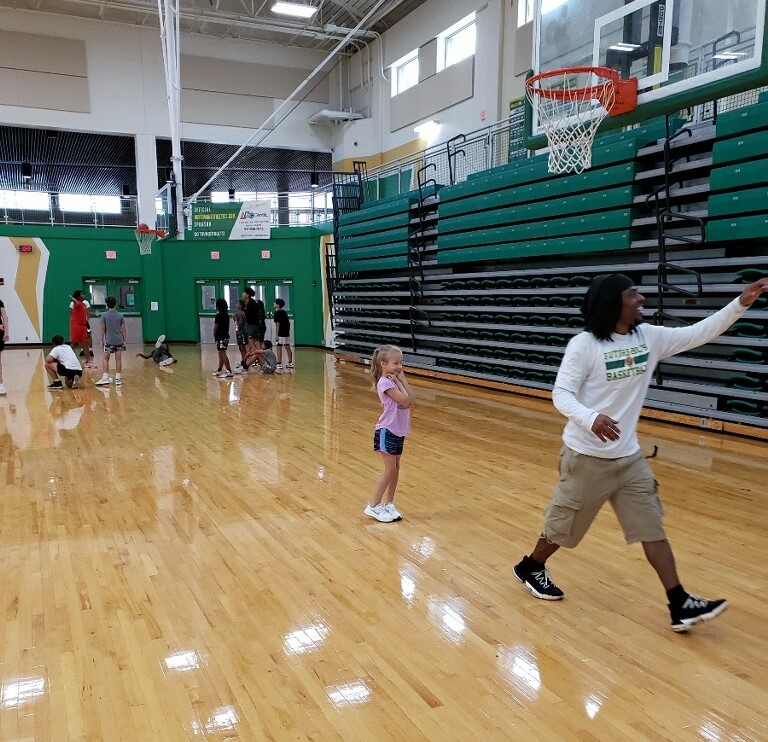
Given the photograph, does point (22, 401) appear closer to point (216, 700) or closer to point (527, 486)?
point (527, 486)

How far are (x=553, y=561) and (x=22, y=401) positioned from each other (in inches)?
345

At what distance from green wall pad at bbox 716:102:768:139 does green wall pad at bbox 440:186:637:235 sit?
127cm

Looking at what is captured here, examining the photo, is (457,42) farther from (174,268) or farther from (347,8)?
(174,268)

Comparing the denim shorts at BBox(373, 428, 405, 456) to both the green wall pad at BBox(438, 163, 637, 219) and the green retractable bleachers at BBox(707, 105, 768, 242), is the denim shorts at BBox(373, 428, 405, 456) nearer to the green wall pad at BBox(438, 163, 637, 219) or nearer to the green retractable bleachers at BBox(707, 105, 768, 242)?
the green retractable bleachers at BBox(707, 105, 768, 242)

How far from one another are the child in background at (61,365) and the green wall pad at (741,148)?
397 inches

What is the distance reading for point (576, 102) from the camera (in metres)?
6.58

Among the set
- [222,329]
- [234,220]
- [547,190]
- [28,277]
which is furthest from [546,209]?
[28,277]

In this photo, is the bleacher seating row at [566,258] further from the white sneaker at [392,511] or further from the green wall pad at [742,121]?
the white sneaker at [392,511]

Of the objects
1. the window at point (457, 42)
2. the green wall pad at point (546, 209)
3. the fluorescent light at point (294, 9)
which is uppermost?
the fluorescent light at point (294, 9)

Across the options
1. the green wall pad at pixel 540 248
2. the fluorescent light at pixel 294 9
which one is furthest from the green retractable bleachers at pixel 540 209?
the fluorescent light at pixel 294 9

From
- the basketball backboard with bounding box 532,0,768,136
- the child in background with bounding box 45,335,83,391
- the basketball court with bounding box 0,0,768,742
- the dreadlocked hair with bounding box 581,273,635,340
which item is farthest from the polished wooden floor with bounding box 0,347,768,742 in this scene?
the child in background with bounding box 45,335,83,391

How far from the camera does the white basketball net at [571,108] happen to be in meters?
6.45

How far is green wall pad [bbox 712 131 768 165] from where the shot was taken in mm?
6586

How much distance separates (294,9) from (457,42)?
15.4 feet
